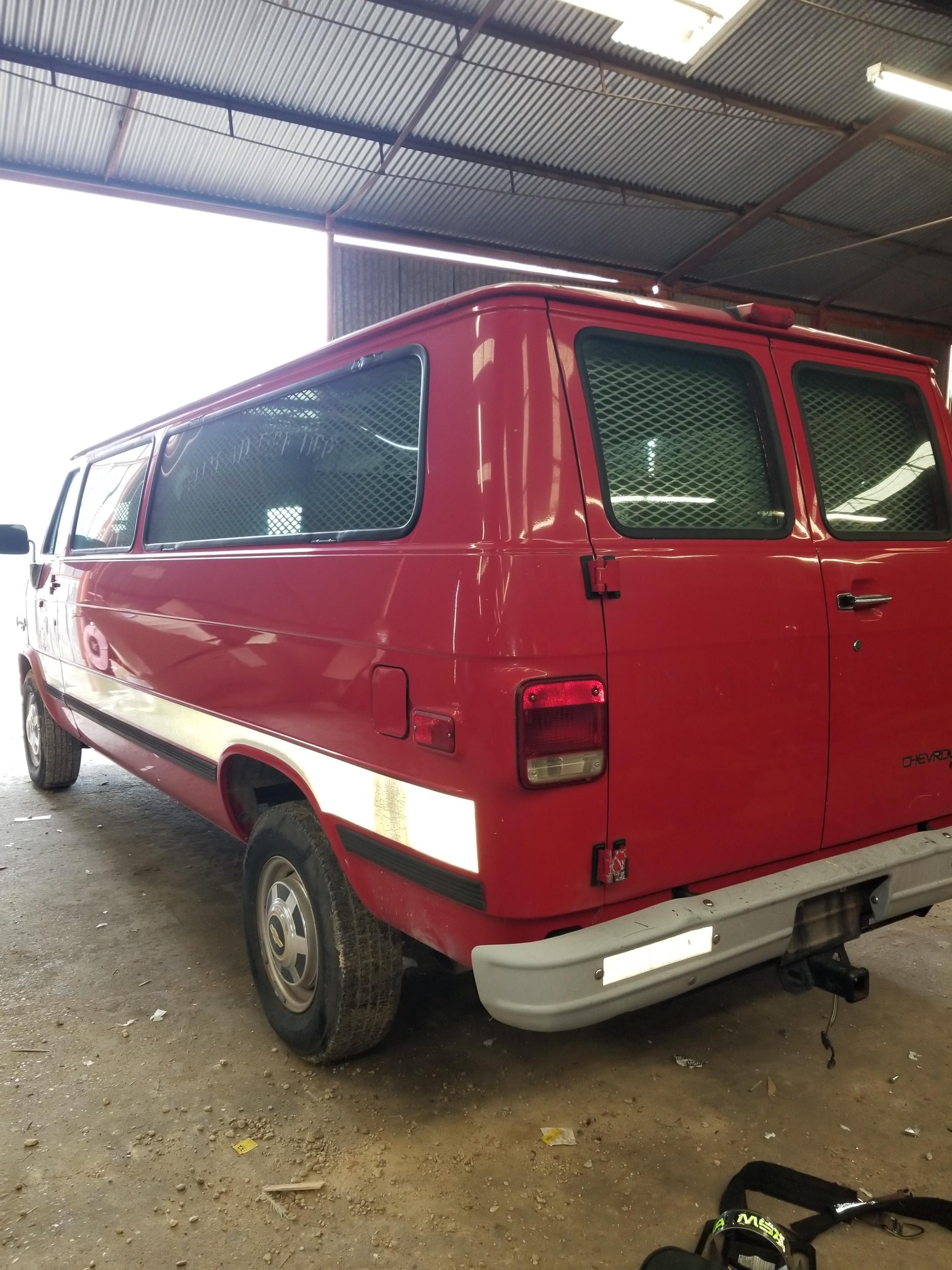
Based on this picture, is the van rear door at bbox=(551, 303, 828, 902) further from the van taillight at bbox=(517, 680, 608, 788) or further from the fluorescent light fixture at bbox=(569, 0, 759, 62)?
the fluorescent light fixture at bbox=(569, 0, 759, 62)

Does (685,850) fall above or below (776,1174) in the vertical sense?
above

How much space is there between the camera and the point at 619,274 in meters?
12.9

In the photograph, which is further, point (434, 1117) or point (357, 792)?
point (434, 1117)

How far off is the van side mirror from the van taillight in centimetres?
416

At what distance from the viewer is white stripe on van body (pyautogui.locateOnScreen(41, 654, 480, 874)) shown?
209 centimetres

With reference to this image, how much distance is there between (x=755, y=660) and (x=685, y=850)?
0.50 meters

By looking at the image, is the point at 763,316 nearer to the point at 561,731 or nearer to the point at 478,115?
the point at 561,731

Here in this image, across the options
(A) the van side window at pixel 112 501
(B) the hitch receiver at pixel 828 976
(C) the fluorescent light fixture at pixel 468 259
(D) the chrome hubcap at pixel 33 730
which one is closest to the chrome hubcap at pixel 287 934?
(B) the hitch receiver at pixel 828 976

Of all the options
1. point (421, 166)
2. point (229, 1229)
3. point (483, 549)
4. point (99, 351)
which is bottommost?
point (229, 1229)

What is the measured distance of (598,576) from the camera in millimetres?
2045

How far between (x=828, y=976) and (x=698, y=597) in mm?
1193

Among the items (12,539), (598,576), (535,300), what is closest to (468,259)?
(12,539)

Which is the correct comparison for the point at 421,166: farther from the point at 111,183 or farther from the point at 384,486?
the point at 384,486

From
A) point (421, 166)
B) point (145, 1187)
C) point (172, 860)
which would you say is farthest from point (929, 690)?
point (421, 166)
